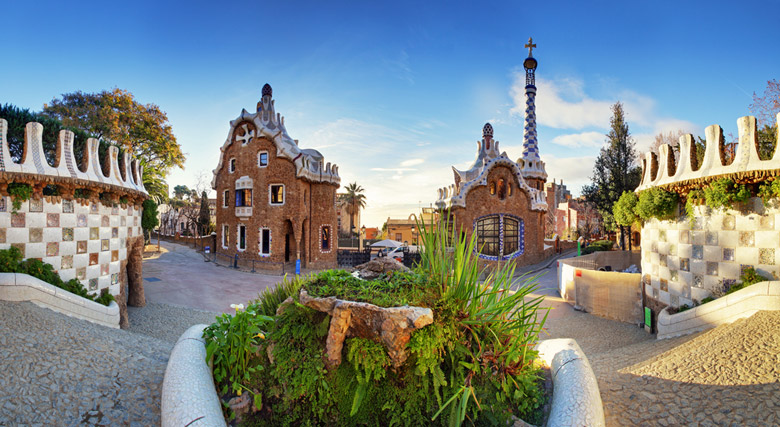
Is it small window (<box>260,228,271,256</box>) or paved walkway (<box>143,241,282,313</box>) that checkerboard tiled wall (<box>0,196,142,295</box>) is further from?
small window (<box>260,228,271,256</box>)

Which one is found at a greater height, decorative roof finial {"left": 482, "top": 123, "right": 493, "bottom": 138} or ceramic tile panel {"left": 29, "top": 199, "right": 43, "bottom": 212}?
decorative roof finial {"left": 482, "top": 123, "right": 493, "bottom": 138}

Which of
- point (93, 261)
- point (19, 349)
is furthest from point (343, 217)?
point (19, 349)

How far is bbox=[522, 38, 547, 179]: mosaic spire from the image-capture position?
27.9 m

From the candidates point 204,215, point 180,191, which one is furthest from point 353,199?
point 180,191

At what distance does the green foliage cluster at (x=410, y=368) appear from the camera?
3.94 metres

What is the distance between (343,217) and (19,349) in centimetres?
5052

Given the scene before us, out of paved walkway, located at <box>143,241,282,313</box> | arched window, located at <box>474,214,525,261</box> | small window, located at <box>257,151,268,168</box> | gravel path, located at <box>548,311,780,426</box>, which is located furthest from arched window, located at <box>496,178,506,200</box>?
gravel path, located at <box>548,311,780,426</box>

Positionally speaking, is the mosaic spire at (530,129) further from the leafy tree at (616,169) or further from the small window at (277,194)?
the small window at (277,194)

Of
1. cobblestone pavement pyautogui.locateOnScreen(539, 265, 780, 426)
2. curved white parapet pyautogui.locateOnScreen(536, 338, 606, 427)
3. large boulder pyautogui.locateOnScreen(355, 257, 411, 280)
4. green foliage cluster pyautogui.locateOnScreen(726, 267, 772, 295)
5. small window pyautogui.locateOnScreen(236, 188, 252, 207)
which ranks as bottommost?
cobblestone pavement pyautogui.locateOnScreen(539, 265, 780, 426)

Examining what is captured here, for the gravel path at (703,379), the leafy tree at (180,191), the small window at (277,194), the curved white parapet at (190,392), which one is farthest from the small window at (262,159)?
the leafy tree at (180,191)

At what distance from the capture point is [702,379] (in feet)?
16.2

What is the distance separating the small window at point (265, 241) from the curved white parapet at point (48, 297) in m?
15.3

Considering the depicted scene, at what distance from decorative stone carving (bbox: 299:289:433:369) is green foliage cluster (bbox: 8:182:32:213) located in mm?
6710

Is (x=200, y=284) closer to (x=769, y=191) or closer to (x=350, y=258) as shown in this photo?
(x=350, y=258)
